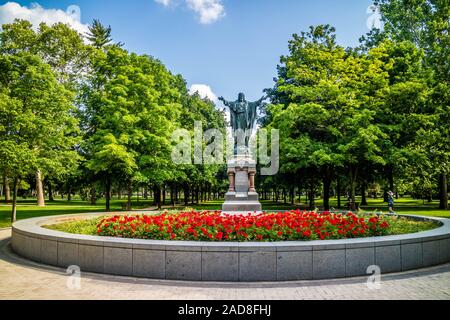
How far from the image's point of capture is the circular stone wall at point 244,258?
26.9 feet

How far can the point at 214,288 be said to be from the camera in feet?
25.4

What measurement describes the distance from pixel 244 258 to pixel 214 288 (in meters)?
0.94

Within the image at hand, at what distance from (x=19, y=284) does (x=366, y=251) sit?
7881mm

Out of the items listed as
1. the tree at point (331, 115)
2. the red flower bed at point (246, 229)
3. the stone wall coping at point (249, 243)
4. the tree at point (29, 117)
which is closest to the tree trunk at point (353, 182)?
the tree at point (331, 115)

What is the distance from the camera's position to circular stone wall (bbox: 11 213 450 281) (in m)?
8.19

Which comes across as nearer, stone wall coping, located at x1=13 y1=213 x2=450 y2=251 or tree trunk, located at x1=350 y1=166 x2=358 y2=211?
stone wall coping, located at x1=13 y1=213 x2=450 y2=251

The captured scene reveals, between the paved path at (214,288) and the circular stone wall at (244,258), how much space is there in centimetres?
25

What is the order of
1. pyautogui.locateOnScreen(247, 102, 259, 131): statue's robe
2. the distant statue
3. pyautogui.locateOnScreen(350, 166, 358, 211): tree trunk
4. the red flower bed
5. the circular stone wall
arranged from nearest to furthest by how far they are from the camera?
the circular stone wall, the red flower bed, the distant statue, pyautogui.locateOnScreen(247, 102, 259, 131): statue's robe, pyautogui.locateOnScreen(350, 166, 358, 211): tree trunk

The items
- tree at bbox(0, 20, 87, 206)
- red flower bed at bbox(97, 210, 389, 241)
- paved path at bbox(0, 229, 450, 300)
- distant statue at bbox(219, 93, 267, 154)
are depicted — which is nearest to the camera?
paved path at bbox(0, 229, 450, 300)

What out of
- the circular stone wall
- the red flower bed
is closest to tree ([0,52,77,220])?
the red flower bed

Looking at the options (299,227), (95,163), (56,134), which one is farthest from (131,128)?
(299,227)

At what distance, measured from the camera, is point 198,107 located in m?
47.5

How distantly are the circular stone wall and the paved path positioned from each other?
0.82 ft

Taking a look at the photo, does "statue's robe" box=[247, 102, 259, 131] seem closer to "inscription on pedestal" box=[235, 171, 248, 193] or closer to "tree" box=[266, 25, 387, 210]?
"inscription on pedestal" box=[235, 171, 248, 193]
